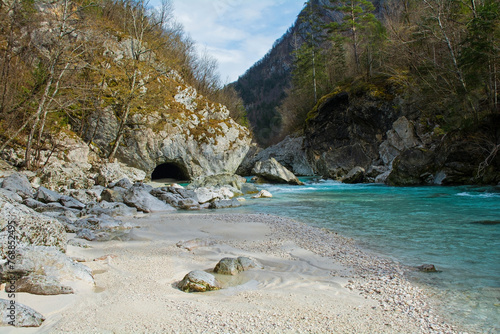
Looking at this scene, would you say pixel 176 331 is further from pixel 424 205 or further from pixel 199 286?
pixel 424 205

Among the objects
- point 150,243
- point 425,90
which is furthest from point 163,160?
point 425,90

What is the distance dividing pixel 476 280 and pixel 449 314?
4.29ft

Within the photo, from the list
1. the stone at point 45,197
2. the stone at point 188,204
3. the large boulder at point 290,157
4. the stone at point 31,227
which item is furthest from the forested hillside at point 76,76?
the large boulder at point 290,157


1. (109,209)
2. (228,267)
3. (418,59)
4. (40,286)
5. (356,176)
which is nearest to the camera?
(40,286)

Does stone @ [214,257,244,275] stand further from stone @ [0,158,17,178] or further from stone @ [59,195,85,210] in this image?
stone @ [0,158,17,178]

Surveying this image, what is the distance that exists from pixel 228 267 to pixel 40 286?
6.93 ft

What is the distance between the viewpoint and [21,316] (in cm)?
240

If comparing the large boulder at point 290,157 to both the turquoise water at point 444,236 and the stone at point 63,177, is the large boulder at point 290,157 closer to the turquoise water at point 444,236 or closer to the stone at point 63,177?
the turquoise water at point 444,236

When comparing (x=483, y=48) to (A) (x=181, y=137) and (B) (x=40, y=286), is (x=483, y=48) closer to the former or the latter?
(A) (x=181, y=137)

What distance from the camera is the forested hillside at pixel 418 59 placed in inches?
583

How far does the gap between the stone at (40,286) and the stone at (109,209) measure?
6.29 m

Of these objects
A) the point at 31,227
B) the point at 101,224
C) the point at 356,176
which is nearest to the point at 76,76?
the point at 101,224

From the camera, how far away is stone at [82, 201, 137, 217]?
9.07 metres

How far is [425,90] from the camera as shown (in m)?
20.0
